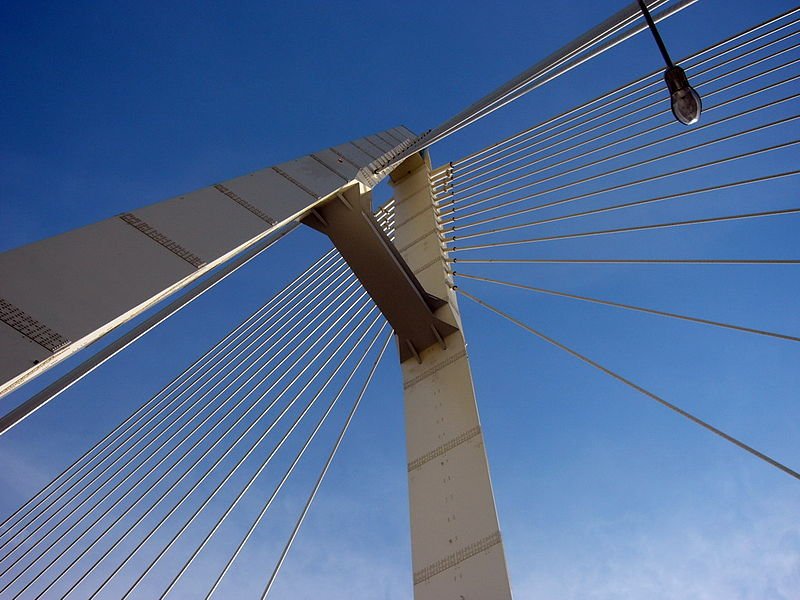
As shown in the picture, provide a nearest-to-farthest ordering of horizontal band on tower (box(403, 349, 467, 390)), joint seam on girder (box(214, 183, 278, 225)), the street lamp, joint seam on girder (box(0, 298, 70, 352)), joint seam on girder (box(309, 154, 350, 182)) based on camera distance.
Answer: joint seam on girder (box(0, 298, 70, 352))
the street lamp
joint seam on girder (box(214, 183, 278, 225))
joint seam on girder (box(309, 154, 350, 182))
horizontal band on tower (box(403, 349, 467, 390))

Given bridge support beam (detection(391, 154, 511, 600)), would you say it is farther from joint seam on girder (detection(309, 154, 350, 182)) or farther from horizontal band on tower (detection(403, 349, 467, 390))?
joint seam on girder (detection(309, 154, 350, 182))

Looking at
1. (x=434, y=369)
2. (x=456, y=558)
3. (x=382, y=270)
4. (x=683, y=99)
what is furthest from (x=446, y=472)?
(x=683, y=99)

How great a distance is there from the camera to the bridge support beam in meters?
4.69

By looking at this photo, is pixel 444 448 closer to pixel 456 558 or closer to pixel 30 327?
pixel 456 558

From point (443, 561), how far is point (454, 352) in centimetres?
220

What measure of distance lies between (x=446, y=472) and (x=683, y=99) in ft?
11.5

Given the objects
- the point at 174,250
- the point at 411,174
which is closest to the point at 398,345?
the point at 411,174

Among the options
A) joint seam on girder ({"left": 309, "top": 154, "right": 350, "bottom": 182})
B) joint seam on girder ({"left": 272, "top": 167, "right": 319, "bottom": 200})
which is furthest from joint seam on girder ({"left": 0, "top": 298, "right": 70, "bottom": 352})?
joint seam on girder ({"left": 309, "top": 154, "right": 350, "bottom": 182})

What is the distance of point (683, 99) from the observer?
314 cm

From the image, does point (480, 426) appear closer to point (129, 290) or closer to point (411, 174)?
point (129, 290)

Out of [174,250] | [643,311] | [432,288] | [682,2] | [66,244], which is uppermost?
[66,244]

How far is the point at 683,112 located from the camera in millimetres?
3146

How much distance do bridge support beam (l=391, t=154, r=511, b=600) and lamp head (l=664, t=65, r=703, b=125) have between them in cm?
310

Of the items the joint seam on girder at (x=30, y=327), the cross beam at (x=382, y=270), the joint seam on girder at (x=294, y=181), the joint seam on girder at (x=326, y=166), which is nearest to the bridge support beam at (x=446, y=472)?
the cross beam at (x=382, y=270)
